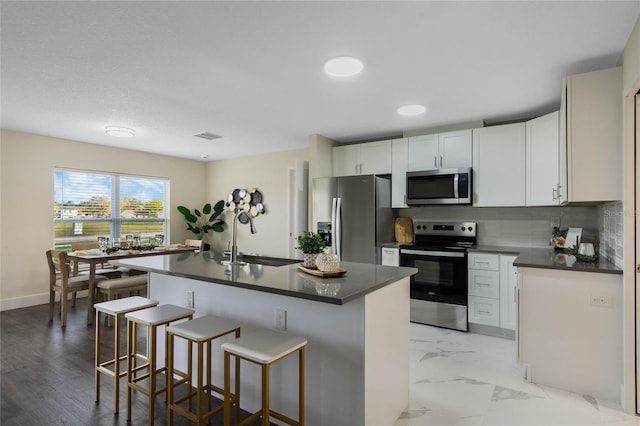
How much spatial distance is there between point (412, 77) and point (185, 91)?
1.94 meters

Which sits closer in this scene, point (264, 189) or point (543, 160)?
point (543, 160)

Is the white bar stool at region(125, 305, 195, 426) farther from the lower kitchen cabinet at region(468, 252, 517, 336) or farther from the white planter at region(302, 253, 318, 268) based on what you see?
the lower kitchen cabinet at region(468, 252, 517, 336)

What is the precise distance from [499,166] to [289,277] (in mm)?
2875

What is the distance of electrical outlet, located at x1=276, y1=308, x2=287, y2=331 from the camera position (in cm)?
207

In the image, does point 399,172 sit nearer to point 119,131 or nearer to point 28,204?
point 119,131

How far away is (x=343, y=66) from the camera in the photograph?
8.24 ft

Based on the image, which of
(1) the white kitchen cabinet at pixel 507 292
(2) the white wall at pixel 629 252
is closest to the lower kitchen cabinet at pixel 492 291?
(1) the white kitchen cabinet at pixel 507 292

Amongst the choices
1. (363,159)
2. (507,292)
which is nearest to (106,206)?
(363,159)

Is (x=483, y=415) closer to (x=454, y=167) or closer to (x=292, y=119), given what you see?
(x=454, y=167)

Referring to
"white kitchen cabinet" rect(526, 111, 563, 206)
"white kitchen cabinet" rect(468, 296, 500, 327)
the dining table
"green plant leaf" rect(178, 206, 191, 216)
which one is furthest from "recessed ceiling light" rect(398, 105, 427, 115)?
"green plant leaf" rect(178, 206, 191, 216)

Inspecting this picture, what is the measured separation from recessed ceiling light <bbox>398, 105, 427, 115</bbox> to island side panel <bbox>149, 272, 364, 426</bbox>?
2330 millimetres

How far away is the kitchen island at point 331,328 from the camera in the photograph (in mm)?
1777

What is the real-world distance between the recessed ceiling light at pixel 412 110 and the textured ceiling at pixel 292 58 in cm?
9

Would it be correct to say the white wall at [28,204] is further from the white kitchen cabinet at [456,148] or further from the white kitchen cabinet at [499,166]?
the white kitchen cabinet at [499,166]
